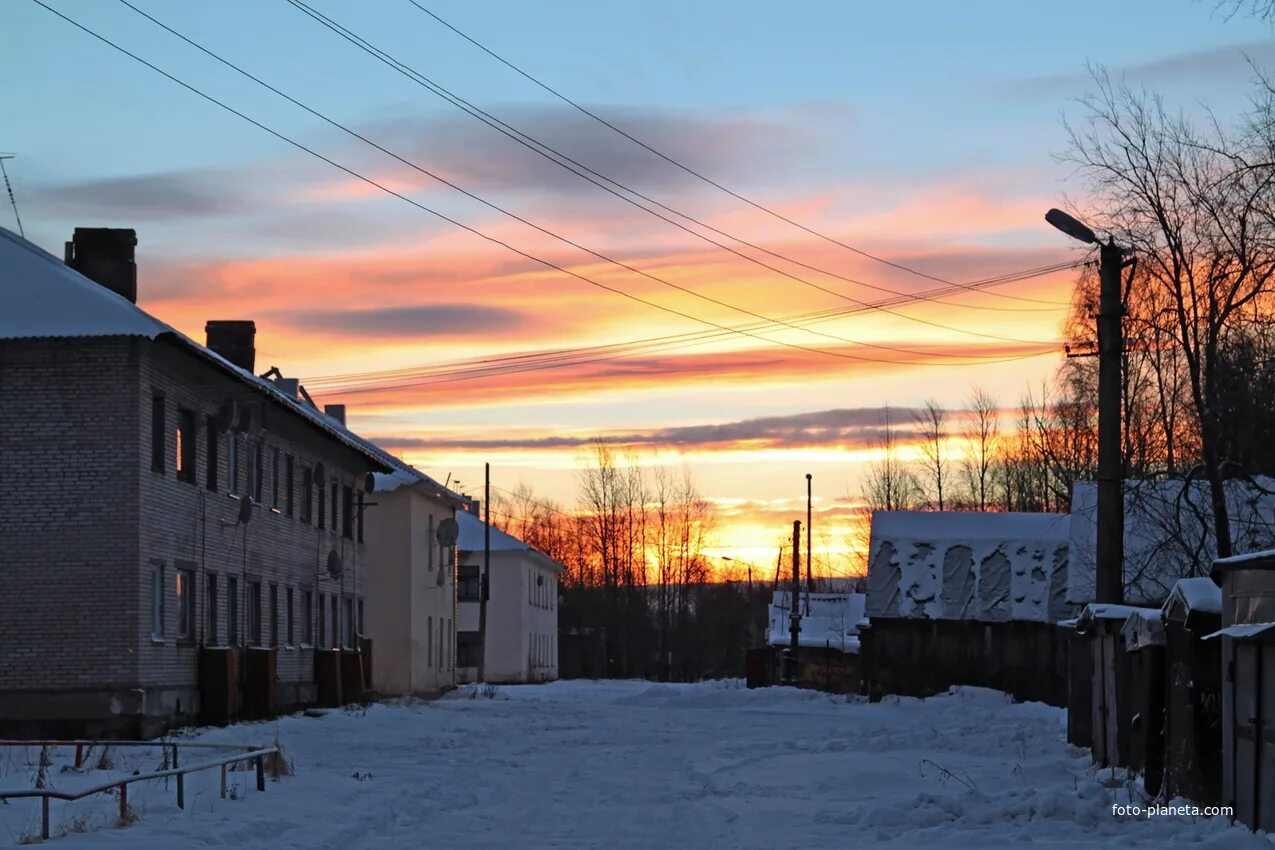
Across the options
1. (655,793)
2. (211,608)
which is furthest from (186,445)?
(655,793)

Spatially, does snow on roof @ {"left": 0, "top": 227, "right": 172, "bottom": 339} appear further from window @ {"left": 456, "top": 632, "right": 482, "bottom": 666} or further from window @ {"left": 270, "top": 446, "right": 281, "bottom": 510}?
window @ {"left": 456, "top": 632, "right": 482, "bottom": 666}

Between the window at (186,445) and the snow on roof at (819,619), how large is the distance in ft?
150

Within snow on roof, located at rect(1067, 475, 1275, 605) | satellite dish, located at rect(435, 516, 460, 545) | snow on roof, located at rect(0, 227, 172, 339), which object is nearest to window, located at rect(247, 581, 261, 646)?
snow on roof, located at rect(0, 227, 172, 339)

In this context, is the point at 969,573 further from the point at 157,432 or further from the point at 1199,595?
the point at 1199,595

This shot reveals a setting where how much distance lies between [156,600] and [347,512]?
19.6m

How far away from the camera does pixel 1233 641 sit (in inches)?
585

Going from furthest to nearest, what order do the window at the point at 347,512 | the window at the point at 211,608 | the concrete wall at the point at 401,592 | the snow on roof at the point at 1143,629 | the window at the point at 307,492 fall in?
the concrete wall at the point at 401,592, the window at the point at 347,512, the window at the point at 307,492, the window at the point at 211,608, the snow on roof at the point at 1143,629

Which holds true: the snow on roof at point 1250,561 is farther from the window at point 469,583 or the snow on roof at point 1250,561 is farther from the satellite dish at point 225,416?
the window at point 469,583

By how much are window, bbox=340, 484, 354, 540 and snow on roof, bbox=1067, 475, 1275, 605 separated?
2037cm

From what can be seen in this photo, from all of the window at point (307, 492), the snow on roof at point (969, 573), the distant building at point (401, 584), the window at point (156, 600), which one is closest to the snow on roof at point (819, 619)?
the distant building at point (401, 584)

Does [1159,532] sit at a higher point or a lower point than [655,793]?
higher

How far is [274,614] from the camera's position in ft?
127

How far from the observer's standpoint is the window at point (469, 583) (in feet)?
276

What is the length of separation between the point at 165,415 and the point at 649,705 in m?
22.8
